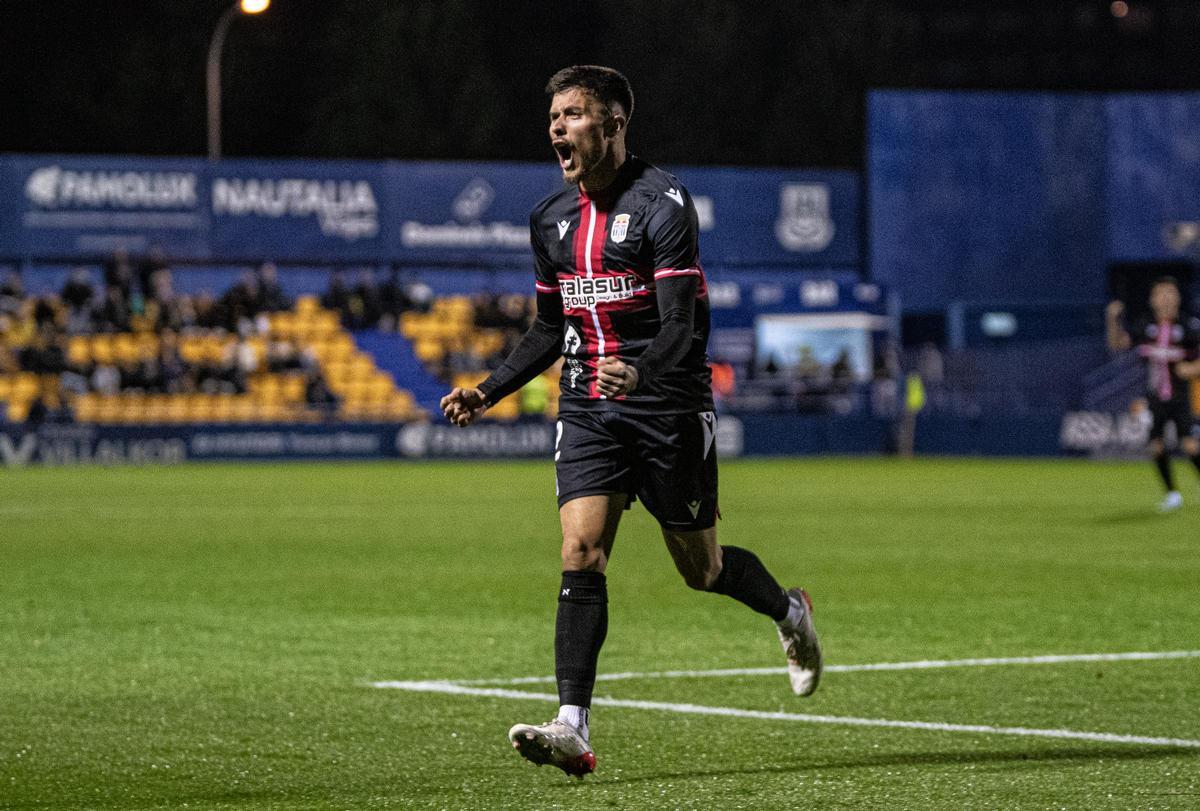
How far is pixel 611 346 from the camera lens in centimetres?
666

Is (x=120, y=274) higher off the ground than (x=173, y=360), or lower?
higher

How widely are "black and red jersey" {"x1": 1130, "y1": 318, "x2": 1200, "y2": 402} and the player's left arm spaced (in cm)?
1524

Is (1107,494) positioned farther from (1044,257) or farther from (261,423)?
(1044,257)

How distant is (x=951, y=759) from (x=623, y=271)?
196cm

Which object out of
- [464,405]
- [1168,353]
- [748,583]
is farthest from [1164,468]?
[464,405]

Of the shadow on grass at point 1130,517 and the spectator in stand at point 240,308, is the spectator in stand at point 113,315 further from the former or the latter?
the shadow on grass at point 1130,517

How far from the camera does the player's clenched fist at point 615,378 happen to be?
6039mm

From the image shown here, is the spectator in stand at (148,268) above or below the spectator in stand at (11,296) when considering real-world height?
above

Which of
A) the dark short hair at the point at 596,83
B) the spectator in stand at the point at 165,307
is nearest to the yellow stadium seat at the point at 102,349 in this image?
the spectator in stand at the point at 165,307

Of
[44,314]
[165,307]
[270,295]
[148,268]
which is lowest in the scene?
[44,314]

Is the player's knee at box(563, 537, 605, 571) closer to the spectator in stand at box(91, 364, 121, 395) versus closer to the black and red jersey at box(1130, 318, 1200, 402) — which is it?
the black and red jersey at box(1130, 318, 1200, 402)

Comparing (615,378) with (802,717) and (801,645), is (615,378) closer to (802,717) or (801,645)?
(801,645)

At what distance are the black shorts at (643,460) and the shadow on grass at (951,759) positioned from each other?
84 centimetres

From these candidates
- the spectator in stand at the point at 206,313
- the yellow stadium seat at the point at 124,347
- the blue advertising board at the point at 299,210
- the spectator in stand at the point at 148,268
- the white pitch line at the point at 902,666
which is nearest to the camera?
the white pitch line at the point at 902,666
